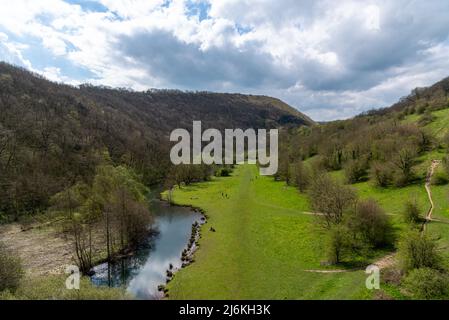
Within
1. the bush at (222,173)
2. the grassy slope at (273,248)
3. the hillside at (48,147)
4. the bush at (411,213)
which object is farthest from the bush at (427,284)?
the bush at (222,173)

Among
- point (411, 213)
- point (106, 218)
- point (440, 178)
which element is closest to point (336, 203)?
point (411, 213)

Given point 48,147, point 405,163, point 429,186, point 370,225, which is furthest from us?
point 48,147

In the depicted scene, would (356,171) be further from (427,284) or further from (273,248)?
(427,284)

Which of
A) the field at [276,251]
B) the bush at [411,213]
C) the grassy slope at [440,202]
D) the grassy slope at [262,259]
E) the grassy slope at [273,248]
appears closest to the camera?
the grassy slope at [262,259]

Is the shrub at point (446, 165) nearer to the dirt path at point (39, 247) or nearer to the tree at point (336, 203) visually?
the tree at point (336, 203)
